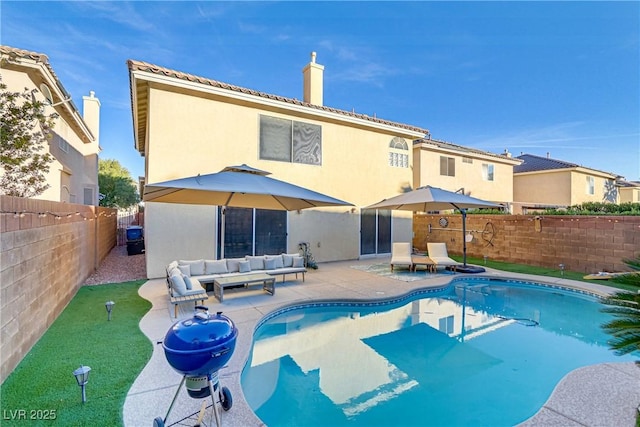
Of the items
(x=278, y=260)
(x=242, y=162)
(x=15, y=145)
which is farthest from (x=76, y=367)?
(x=242, y=162)

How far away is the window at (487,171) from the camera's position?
2326cm

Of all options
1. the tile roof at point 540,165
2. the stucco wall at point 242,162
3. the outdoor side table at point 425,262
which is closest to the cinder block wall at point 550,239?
the stucco wall at point 242,162

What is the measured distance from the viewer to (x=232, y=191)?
687 cm

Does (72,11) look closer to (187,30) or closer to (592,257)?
(187,30)

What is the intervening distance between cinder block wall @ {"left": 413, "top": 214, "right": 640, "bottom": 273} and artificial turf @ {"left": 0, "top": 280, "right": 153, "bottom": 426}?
1239 cm

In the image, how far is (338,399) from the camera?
14.8 ft

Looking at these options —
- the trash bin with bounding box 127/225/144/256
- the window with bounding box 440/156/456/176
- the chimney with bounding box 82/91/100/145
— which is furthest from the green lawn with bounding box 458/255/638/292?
the chimney with bounding box 82/91/100/145

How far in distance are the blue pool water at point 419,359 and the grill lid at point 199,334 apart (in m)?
1.84

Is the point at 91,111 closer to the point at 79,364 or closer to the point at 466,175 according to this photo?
the point at 79,364

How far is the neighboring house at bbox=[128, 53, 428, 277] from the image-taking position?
10391 mm

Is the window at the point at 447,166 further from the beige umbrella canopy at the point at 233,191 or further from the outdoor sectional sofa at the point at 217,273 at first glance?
the outdoor sectional sofa at the point at 217,273

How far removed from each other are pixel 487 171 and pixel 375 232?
43.8ft

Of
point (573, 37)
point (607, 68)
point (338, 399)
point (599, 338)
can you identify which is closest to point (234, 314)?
point (338, 399)

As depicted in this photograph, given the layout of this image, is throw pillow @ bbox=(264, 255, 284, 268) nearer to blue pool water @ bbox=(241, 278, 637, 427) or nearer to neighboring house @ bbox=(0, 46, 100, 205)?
blue pool water @ bbox=(241, 278, 637, 427)
